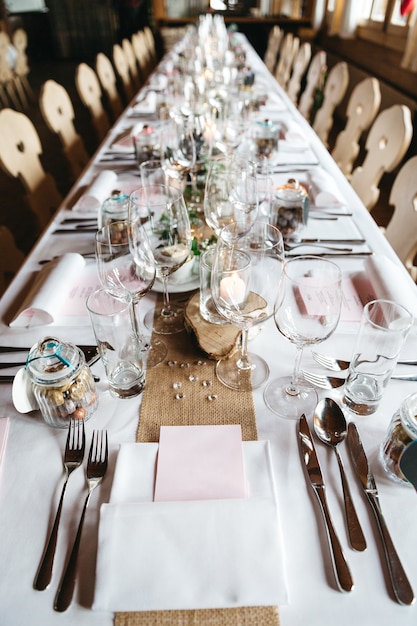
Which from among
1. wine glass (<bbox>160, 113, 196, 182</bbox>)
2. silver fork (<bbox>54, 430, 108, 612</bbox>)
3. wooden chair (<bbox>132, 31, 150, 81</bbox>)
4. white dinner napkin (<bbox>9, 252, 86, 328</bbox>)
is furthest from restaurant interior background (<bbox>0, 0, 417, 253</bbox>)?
silver fork (<bbox>54, 430, 108, 612</bbox>)

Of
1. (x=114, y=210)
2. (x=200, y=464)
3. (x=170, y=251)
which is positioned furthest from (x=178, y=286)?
(x=200, y=464)

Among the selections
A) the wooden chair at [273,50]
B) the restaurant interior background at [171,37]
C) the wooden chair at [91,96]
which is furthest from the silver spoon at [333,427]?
the wooden chair at [273,50]

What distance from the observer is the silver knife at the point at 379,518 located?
510 mm

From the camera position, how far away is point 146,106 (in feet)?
8.32

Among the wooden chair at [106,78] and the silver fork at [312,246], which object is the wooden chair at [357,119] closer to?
the silver fork at [312,246]

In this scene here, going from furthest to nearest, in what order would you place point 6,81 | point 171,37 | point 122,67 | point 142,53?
point 171,37, point 6,81, point 142,53, point 122,67

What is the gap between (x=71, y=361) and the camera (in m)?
0.68

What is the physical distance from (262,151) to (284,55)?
3682 mm

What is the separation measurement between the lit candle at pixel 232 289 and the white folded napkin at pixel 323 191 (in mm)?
710

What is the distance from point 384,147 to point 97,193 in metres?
1.18

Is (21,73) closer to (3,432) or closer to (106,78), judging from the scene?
(106,78)

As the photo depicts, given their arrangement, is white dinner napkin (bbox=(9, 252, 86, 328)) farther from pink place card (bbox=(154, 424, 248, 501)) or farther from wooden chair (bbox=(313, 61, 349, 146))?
wooden chair (bbox=(313, 61, 349, 146))

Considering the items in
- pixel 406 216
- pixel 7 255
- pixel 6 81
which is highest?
pixel 406 216

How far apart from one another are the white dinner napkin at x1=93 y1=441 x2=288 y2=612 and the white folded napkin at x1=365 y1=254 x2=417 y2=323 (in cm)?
53
